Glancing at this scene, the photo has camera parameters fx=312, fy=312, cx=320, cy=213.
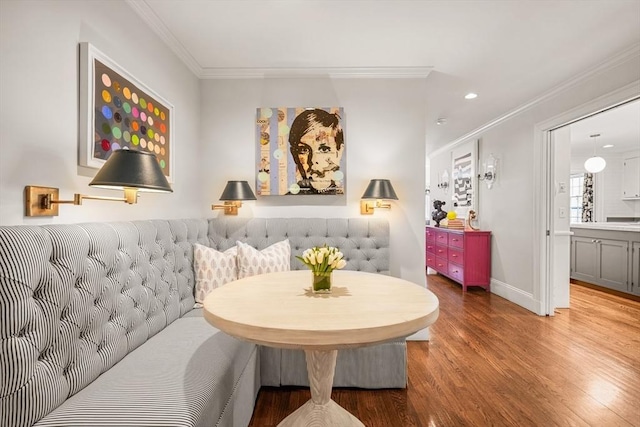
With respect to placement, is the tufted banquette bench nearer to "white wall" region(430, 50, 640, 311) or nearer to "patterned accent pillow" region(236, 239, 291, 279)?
"patterned accent pillow" region(236, 239, 291, 279)

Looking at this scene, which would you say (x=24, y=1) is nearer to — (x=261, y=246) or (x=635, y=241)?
(x=261, y=246)

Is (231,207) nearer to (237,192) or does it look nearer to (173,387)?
(237,192)

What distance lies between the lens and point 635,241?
4070 millimetres

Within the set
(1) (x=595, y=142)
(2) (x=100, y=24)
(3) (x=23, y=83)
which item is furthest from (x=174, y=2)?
(1) (x=595, y=142)

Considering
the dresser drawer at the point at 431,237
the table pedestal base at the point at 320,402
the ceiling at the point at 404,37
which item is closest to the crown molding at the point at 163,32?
the ceiling at the point at 404,37

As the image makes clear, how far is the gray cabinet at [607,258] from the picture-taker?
4105mm

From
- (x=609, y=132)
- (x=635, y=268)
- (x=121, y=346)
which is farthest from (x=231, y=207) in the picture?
(x=609, y=132)

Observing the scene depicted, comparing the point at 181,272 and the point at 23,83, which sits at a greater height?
the point at 23,83

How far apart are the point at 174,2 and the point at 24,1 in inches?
36.9

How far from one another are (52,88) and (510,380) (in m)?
3.06

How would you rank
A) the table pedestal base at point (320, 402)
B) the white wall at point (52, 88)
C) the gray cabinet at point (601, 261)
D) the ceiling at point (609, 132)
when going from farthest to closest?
the gray cabinet at point (601, 261), the ceiling at point (609, 132), the table pedestal base at point (320, 402), the white wall at point (52, 88)

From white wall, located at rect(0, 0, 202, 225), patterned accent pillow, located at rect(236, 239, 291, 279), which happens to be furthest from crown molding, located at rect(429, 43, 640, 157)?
white wall, located at rect(0, 0, 202, 225)

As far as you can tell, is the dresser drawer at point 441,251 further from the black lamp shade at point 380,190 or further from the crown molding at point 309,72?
the crown molding at point 309,72

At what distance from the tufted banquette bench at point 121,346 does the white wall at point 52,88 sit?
0.20 meters
